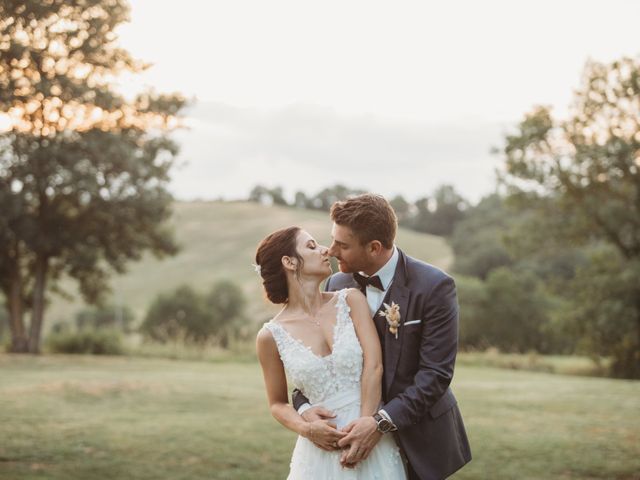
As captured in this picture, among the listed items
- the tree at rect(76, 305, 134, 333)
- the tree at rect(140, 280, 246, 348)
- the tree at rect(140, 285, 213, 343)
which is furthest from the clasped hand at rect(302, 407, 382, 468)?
the tree at rect(76, 305, 134, 333)

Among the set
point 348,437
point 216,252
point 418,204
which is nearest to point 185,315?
point 216,252

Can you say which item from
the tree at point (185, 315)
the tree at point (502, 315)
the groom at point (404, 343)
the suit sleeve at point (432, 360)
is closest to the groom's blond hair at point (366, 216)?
the groom at point (404, 343)

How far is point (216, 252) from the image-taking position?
8281 centimetres

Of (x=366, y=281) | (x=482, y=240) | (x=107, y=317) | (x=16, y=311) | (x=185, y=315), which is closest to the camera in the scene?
(x=366, y=281)

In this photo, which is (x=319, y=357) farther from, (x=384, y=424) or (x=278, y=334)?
(x=384, y=424)

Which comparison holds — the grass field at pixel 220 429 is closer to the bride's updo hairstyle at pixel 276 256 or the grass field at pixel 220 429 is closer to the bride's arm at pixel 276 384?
the bride's arm at pixel 276 384

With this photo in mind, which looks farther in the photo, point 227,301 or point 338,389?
point 227,301

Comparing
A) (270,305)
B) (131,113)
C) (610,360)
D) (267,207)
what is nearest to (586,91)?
(610,360)

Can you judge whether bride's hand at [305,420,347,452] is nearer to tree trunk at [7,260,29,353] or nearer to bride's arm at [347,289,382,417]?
bride's arm at [347,289,382,417]

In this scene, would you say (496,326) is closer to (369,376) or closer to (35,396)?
(35,396)

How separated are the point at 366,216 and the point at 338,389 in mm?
943

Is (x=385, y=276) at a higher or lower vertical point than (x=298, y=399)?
higher

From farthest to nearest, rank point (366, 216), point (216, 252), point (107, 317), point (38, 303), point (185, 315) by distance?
point (216, 252)
point (107, 317)
point (185, 315)
point (38, 303)
point (366, 216)

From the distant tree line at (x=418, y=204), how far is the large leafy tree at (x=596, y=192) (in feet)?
219
